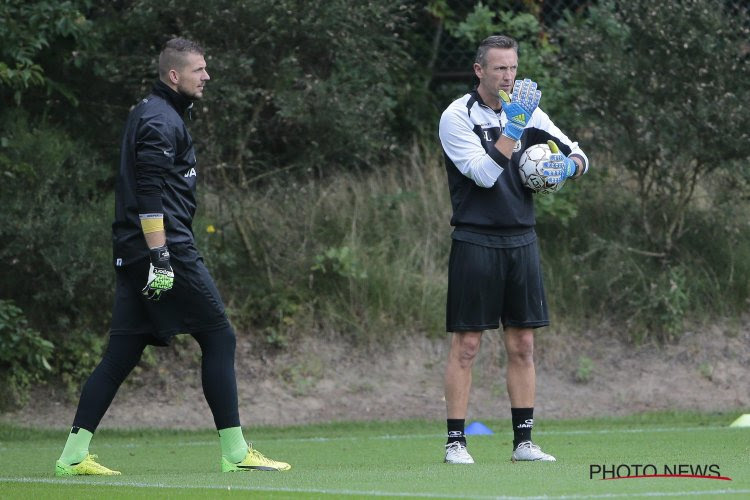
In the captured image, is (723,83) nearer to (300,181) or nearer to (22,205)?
(300,181)

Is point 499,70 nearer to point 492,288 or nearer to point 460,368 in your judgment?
point 492,288

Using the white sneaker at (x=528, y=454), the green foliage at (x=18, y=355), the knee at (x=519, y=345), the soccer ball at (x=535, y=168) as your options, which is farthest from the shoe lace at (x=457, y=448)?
the green foliage at (x=18, y=355)

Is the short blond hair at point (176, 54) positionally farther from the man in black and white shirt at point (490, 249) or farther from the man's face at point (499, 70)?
the man's face at point (499, 70)

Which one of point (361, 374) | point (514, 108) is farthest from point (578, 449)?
point (361, 374)

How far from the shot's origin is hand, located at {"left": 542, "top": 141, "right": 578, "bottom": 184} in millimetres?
7496

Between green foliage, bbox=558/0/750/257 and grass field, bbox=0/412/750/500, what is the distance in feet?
8.50

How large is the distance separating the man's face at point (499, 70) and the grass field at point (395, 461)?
2.08 metres

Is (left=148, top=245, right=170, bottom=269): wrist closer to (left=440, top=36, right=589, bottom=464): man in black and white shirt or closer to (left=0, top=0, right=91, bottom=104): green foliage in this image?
(left=440, top=36, right=589, bottom=464): man in black and white shirt

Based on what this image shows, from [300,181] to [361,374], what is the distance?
7.50 ft

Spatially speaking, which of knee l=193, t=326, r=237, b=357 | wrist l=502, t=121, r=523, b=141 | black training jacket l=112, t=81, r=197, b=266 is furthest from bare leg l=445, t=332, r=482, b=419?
black training jacket l=112, t=81, r=197, b=266

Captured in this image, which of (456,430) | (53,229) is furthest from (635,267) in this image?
(456,430)

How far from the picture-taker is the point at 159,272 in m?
6.96

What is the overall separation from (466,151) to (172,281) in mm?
1732

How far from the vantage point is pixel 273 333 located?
13.3 m
